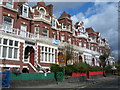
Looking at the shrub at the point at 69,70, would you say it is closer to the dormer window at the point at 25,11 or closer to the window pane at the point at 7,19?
the window pane at the point at 7,19

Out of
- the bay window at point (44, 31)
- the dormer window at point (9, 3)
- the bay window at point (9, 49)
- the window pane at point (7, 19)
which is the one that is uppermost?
the dormer window at point (9, 3)

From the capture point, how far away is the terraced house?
20.0 meters

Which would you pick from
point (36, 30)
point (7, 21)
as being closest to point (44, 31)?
point (36, 30)

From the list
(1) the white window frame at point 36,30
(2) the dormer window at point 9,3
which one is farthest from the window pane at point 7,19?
(1) the white window frame at point 36,30

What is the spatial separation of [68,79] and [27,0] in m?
17.6

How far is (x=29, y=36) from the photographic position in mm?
25094

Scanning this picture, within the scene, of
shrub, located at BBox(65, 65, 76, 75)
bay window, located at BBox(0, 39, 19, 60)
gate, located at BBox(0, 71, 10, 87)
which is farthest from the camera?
shrub, located at BBox(65, 65, 76, 75)

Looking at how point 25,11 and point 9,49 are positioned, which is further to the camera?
point 25,11

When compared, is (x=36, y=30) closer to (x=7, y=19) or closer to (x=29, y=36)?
(x=29, y=36)

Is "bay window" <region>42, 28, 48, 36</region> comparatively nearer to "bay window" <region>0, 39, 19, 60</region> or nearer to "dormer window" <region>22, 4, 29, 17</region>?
"dormer window" <region>22, 4, 29, 17</region>

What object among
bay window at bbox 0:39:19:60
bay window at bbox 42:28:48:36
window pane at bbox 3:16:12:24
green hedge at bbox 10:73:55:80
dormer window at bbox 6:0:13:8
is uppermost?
dormer window at bbox 6:0:13:8

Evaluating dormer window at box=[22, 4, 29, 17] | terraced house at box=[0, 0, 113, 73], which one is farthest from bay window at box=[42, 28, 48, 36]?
dormer window at box=[22, 4, 29, 17]

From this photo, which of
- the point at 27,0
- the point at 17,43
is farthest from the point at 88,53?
the point at 17,43

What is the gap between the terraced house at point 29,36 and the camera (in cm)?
2002
